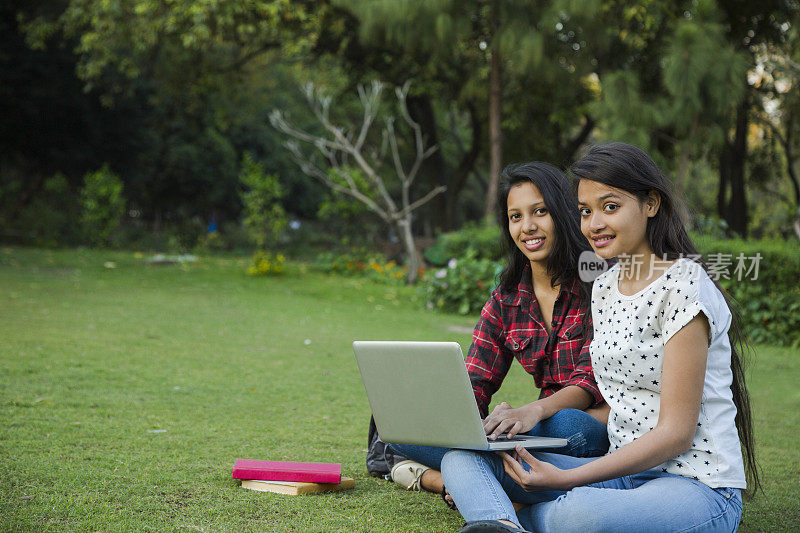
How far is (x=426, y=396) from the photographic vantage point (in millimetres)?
2184

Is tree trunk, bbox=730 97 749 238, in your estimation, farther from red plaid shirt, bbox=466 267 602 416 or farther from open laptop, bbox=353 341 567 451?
open laptop, bbox=353 341 567 451

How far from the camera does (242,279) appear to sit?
11.4 m

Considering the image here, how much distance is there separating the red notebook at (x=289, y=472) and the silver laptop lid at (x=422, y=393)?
458 millimetres

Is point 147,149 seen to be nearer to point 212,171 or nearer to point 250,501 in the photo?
point 212,171

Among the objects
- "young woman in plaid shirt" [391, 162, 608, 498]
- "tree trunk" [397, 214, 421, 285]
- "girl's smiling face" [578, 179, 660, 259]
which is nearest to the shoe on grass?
"young woman in plaid shirt" [391, 162, 608, 498]

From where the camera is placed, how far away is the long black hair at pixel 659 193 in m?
2.05

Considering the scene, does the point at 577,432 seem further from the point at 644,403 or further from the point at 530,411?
the point at 644,403

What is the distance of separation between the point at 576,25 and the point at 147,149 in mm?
12131

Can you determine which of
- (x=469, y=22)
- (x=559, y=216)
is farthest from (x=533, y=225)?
(x=469, y=22)

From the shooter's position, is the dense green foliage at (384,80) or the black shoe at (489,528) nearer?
the black shoe at (489,528)

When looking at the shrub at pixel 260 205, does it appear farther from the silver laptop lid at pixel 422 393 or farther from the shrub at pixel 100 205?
the silver laptop lid at pixel 422 393

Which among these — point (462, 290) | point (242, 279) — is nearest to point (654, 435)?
point (462, 290)

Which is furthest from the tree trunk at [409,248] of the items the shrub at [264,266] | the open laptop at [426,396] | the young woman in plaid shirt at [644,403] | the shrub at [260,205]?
the young woman in plaid shirt at [644,403]

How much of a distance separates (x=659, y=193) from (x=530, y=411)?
2.45 feet
